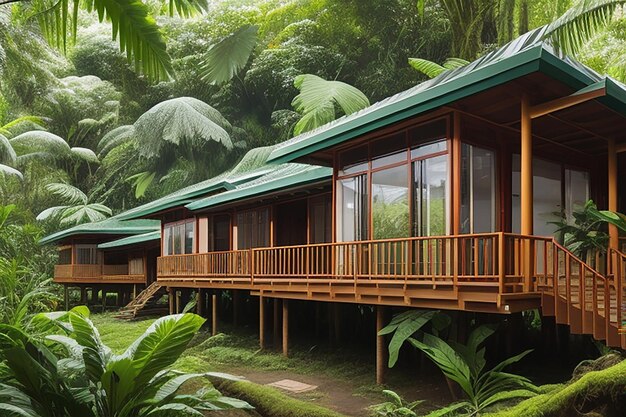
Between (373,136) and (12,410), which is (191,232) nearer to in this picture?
(373,136)

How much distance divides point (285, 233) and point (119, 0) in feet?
44.5

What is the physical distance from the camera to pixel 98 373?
17.1ft

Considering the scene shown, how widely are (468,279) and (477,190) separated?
1.92 metres

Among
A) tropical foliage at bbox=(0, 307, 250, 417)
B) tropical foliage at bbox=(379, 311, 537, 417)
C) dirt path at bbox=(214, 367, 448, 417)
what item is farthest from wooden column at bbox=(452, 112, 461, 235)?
tropical foliage at bbox=(0, 307, 250, 417)

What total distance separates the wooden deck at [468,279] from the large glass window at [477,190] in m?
0.34

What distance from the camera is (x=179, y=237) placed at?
21719mm

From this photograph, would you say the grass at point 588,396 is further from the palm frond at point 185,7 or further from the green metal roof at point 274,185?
the green metal roof at point 274,185

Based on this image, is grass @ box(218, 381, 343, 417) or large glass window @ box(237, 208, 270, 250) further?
large glass window @ box(237, 208, 270, 250)

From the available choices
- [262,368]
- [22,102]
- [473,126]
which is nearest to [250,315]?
[262,368]

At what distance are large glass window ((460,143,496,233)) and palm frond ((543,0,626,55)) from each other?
6.59 ft

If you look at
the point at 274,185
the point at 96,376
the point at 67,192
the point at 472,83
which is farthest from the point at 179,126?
the point at 96,376

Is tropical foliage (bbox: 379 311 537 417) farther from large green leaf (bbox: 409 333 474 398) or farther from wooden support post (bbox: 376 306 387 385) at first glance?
wooden support post (bbox: 376 306 387 385)

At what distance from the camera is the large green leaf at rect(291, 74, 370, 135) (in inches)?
918

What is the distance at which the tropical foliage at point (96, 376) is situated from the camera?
196 inches
